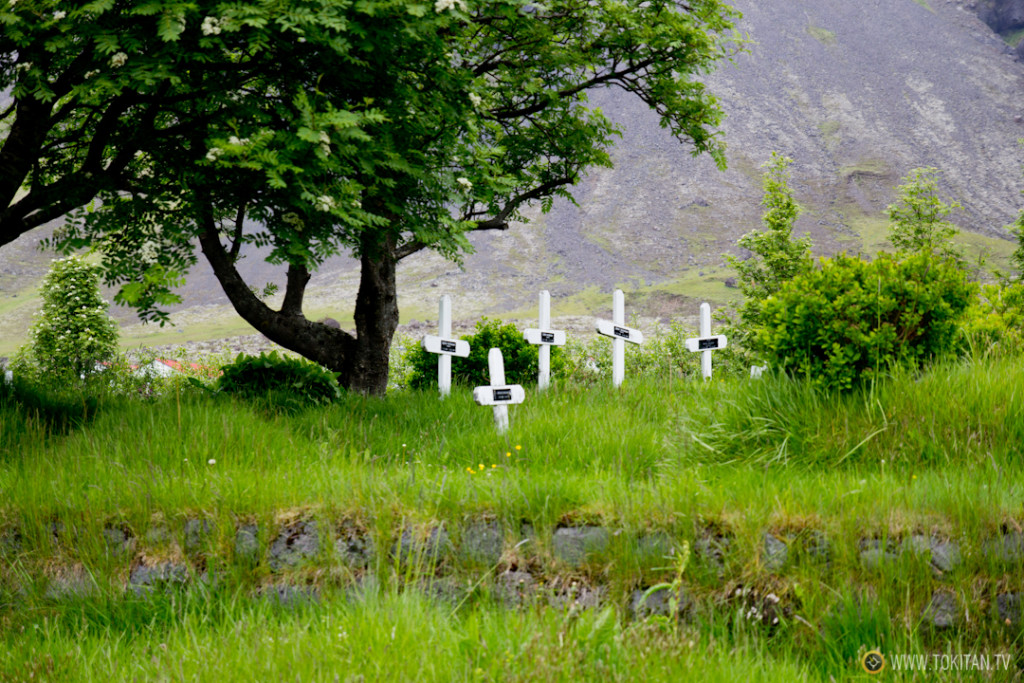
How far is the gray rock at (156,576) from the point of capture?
4.59 m

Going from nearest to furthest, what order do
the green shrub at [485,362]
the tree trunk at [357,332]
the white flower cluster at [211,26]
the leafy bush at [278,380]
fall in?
the white flower cluster at [211,26] < the leafy bush at [278,380] < the tree trunk at [357,332] < the green shrub at [485,362]

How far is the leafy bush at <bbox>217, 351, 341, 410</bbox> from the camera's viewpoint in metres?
8.19

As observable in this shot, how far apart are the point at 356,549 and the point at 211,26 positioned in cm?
366

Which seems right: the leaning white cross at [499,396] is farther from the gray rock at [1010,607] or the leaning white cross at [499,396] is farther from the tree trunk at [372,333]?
the gray rock at [1010,607]

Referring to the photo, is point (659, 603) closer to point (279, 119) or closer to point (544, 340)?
point (279, 119)

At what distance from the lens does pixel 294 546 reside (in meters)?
4.64

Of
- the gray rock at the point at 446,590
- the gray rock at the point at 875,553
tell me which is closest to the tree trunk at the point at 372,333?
the gray rock at the point at 446,590

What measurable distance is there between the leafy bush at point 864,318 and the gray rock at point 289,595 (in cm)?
404

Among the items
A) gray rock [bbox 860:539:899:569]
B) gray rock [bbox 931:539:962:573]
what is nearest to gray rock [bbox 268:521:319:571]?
gray rock [bbox 860:539:899:569]

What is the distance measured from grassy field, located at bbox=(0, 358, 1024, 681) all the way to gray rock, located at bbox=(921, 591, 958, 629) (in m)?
0.04

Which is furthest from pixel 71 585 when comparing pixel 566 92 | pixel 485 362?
pixel 566 92

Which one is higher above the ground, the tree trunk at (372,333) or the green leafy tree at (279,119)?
the green leafy tree at (279,119)

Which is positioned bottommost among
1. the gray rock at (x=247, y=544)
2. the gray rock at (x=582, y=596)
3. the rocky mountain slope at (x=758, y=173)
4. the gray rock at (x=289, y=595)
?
the gray rock at (x=289, y=595)

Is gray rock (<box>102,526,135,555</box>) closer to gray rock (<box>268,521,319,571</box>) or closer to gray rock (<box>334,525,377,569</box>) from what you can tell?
gray rock (<box>268,521,319,571</box>)
